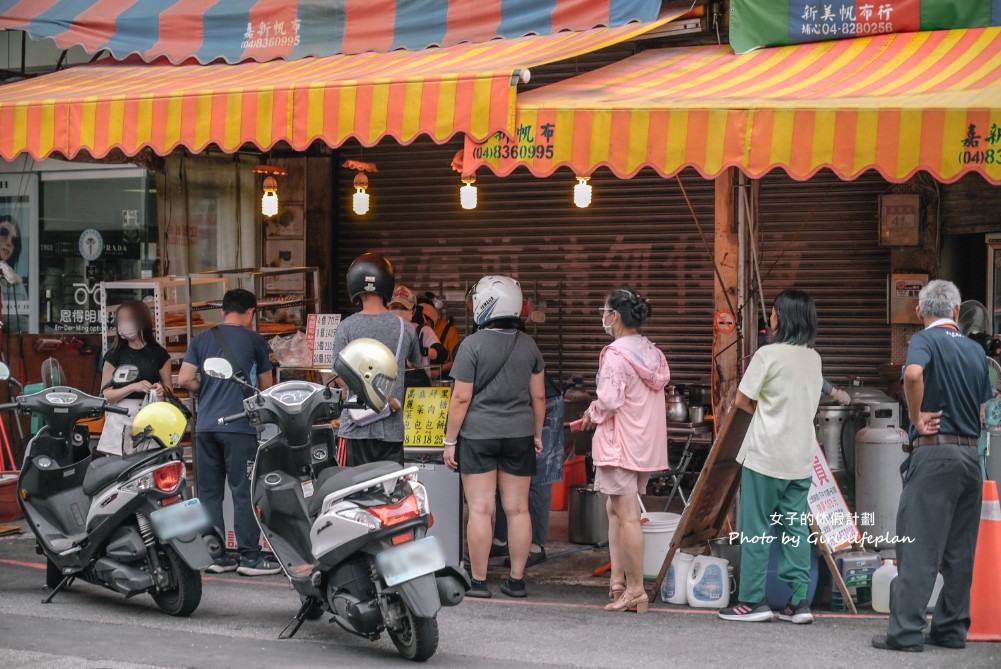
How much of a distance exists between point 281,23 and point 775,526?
6.20 meters

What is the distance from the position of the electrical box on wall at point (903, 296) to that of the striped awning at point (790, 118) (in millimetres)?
2835

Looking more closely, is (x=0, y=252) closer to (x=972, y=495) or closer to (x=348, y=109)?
(x=348, y=109)

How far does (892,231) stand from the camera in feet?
35.4

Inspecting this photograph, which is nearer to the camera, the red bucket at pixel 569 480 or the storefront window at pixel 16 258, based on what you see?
the red bucket at pixel 569 480

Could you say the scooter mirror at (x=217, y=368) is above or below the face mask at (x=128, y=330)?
below

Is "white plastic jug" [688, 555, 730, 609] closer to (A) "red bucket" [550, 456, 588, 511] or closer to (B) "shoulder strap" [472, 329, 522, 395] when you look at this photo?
(B) "shoulder strap" [472, 329, 522, 395]

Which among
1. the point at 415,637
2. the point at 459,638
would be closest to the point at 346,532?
the point at 415,637

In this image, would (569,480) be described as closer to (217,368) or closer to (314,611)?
(314,611)

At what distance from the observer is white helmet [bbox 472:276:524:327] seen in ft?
25.2

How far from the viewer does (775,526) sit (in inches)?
276

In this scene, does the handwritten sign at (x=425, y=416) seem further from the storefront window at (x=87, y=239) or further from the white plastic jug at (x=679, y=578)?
the storefront window at (x=87, y=239)

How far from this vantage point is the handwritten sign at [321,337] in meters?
10.4

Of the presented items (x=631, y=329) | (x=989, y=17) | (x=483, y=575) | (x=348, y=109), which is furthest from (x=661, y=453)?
(x=989, y=17)

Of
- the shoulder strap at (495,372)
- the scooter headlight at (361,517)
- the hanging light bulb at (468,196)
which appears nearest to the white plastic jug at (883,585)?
the shoulder strap at (495,372)
